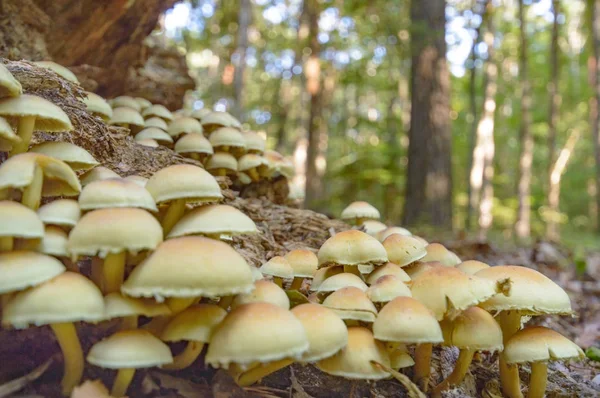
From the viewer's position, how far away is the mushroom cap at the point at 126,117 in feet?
10.2

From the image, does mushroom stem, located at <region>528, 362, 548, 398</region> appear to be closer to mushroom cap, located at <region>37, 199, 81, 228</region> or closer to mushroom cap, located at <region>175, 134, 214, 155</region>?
mushroom cap, located at <region>37, 199, 81, 228</region>

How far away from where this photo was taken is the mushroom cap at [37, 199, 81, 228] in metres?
1.47

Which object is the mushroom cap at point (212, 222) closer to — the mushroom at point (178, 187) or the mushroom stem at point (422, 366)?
the mushroom at point (178, 187)

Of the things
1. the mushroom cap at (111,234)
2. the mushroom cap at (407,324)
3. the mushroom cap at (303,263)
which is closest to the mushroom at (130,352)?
the mushroom cap at (111,234)

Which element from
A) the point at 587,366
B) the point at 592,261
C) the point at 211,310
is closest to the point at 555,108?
the point at 592,261

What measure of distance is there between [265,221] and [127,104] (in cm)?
138

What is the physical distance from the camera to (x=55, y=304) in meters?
1.26

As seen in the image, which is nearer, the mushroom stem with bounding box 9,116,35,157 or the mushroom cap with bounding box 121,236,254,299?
the mushroom cap with bounding box 121,236,254,299

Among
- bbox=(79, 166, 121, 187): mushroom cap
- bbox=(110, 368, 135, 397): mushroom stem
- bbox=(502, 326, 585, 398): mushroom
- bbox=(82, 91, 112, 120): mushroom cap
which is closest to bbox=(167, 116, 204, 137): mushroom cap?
bbox=(82, 91, 112, 120): mushroom cap

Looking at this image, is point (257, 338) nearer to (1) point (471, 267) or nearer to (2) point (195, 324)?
(2) point (195, 324)

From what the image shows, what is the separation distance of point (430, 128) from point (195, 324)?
20.5 ft

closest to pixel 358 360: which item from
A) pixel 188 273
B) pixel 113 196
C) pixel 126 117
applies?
pixel 188 273

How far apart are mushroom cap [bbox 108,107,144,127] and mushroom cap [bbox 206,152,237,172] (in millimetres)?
556

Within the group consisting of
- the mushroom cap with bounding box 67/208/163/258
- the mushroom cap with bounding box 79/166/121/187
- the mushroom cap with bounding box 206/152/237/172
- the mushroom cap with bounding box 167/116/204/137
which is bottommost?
the mushroom cap with bounding box 67/208/163/258
